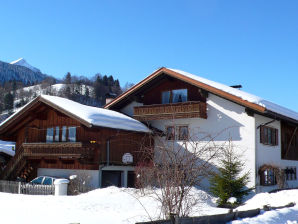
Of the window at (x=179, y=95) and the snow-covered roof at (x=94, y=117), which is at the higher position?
the window at (x=179, y=95)

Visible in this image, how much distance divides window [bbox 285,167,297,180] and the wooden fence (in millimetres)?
15301

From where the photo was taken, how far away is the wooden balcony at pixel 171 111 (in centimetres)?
2302

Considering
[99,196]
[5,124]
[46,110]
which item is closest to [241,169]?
[99,196]

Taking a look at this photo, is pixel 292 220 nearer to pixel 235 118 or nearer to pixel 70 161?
pixel 235 118

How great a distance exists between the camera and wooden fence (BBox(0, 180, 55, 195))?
20141 mm

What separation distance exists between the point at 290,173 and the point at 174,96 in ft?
31.3

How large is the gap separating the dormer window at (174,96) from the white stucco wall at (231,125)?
150cm

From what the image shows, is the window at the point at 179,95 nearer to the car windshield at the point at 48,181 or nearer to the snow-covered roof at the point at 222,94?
the snow-covered roof at the point at 222,94

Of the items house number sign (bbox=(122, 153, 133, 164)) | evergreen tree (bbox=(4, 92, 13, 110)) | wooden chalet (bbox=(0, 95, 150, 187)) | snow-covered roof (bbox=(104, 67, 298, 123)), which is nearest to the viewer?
snow-covered roof (bbox=(104, 67, 298, 123))

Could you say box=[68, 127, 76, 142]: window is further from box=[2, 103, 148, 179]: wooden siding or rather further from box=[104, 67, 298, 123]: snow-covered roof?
box=[104, 67, 298, 123]: snow-covered roof

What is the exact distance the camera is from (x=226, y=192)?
774 inches

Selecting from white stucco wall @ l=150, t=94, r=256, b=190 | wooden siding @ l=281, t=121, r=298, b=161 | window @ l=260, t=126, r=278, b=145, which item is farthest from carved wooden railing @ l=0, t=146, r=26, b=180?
wooden siding @ l=281, t=121, r=298, b=161

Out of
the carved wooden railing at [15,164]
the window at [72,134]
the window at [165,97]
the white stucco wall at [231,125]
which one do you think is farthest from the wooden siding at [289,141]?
the carved wooden railing at [15,164]

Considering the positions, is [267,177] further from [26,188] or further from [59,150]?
[26,188]
